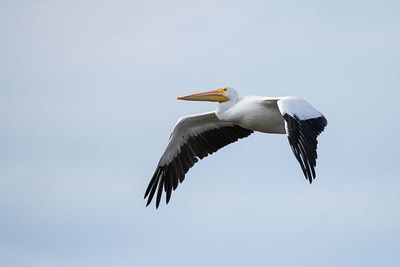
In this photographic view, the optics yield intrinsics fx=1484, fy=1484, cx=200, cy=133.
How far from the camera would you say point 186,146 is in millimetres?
25656

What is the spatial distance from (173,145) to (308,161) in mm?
Answer: 4631

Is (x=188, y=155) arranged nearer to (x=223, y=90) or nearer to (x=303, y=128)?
(x=223, y=90)

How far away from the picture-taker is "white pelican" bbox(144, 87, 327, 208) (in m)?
22.0

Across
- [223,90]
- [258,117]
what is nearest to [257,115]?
[258,117]

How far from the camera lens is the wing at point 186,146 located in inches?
1009

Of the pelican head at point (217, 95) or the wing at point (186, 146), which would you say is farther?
the wing at point (186, 146)

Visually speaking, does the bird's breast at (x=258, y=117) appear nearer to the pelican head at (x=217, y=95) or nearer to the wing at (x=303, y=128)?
the pelican head at (x=217, y=95)

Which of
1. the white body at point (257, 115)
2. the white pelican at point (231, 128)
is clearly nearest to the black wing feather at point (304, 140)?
the white pelican at point (231, 128)

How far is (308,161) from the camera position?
848 inches

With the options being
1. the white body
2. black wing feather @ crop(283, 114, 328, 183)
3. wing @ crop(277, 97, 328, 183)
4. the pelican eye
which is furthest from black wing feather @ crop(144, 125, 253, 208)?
black wing feather @ crop(283, 114, 328, 183)

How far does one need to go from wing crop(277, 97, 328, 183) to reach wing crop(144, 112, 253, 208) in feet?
9.07

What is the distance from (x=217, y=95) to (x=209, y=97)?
297 mm

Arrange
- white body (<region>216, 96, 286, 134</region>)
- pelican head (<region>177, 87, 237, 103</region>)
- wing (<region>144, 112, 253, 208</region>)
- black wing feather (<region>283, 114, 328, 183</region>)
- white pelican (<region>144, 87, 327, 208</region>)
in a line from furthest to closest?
wing (<region>144, 112, 253, 208</region>) < pelican head (<region>177, 87, 237, 103</region>) < white body (<region>216, 96, 286, 134</region>) < white pelican (<region>144, 87, 327, 208</region>) < black wing feather (<region>283, 114, 328, 183</region>)

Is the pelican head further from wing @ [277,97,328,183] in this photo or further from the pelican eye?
wing @ [277,97,328,183]
